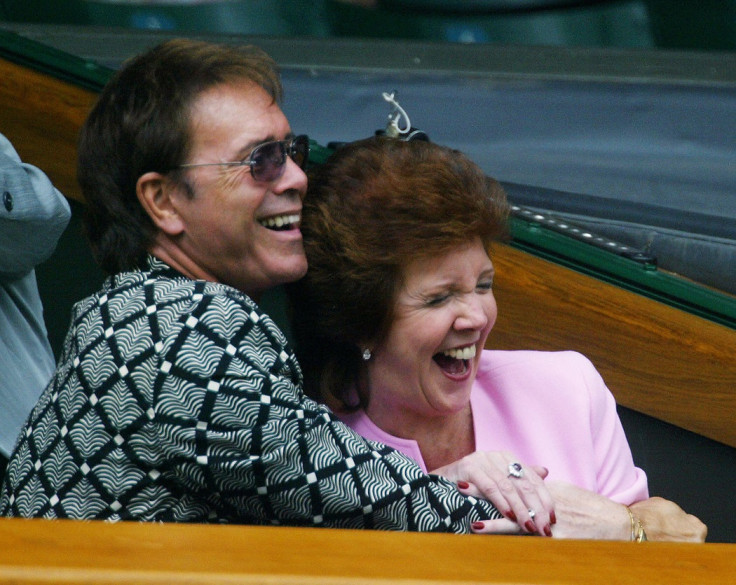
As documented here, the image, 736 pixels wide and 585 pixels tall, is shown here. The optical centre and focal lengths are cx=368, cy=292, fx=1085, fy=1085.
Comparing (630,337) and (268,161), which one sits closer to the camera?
(268,161)

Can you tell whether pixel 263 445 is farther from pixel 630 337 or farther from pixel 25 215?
pixel 630 337

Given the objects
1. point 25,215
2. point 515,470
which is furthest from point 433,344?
point 25,215

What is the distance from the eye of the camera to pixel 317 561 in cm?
69

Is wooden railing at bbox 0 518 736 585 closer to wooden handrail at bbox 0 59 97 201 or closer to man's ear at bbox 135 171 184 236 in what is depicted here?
man's ear at bbox 135 171 184 236

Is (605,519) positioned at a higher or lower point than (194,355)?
lower

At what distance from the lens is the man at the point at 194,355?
1.34m

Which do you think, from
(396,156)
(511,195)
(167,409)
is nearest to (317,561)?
(167,409)

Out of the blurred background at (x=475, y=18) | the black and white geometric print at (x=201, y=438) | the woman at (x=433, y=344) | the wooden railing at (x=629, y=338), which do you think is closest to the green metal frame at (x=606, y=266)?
the wooden railing at (x=629, y=338)

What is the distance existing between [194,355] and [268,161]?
1.29 ft

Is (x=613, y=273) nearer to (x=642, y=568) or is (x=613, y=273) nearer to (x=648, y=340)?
(x=648, y=340)

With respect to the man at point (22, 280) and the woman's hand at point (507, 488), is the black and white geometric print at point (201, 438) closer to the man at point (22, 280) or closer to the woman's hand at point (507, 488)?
the woman's hand at point (507, 488)

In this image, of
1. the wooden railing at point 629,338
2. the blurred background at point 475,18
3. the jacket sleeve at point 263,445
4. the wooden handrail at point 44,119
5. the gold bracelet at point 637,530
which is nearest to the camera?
the jacket sleeve at point 263,445

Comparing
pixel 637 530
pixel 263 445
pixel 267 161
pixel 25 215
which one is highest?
pixel 267 161

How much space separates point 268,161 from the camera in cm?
161
